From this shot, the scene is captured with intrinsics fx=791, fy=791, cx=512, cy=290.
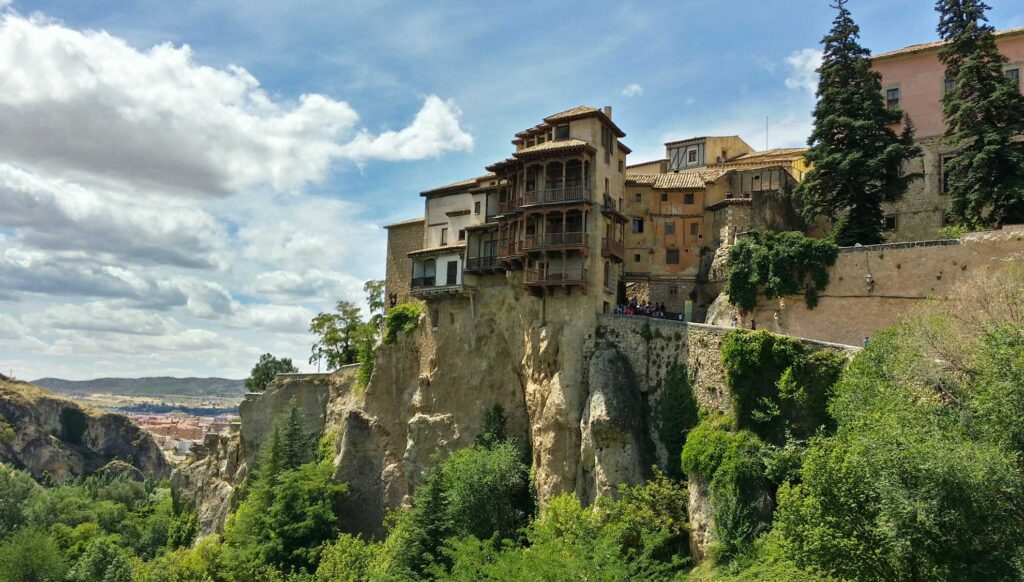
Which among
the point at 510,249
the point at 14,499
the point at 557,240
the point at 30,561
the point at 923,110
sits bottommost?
the point at 30,561

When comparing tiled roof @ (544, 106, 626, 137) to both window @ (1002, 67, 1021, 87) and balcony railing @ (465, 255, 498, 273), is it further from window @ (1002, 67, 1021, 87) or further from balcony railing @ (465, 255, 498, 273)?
window @ (1002, 67, 1021, 87)

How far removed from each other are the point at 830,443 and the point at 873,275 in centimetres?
1707

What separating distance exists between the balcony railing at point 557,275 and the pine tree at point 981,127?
19444mm

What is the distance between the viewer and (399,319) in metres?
52.3

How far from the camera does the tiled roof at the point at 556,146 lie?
1676 inches

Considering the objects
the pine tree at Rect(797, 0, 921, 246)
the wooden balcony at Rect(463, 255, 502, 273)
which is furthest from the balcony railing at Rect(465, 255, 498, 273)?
the pine tree at Rect(797, 0, 921, 246)

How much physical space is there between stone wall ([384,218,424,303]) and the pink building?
3093cm

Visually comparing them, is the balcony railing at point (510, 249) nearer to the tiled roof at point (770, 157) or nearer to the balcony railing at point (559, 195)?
the balcony railing at point (559, 195)

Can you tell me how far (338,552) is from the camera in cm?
4338

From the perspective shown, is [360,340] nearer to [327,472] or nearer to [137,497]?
[327,472]

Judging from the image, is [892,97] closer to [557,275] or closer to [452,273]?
[557,275]

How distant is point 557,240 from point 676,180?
11.5 metres

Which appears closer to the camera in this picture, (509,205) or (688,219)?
(509,205)

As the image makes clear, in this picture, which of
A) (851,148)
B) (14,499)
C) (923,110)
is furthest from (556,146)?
(14,499)
